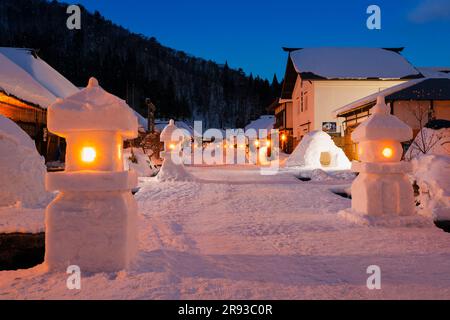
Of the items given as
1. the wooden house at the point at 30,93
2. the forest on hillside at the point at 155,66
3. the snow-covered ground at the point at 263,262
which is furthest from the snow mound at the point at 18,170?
the forest on hillside at the point at 155,66

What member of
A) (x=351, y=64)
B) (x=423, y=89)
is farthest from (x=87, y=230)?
(x=351, y=64)

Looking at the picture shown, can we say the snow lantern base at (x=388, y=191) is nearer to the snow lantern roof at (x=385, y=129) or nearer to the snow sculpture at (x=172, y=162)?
the snow lantern roof at (x=385, y=129)

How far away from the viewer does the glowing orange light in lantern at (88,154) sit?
151 inches

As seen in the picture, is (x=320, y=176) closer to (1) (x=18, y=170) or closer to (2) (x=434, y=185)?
(2) (x=434, y=185)

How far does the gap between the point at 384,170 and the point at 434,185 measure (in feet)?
4.28

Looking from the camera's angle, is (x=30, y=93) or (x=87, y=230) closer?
(x=87, y=230)

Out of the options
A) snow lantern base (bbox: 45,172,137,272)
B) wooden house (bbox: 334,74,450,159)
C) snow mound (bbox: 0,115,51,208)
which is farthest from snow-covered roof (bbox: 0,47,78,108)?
wooden house (bbox: 334,74,450,159)

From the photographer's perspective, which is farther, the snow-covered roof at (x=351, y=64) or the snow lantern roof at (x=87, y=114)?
the snow-covered roof at (x=351, y=64)

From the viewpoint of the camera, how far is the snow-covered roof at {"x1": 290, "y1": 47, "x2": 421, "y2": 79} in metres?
24.1

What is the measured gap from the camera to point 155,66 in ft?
360

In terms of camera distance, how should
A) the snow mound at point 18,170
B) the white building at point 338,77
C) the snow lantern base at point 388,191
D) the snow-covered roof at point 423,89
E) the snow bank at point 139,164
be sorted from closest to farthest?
1. the snow lantern base at point 388,191
2. the snow mound at point 18,170
3. the snow bank at point 139,164
4. the snow-covered roof at point 423,89
5. the white building at point 338,77

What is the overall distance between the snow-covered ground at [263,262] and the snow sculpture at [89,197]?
0.22 metres
